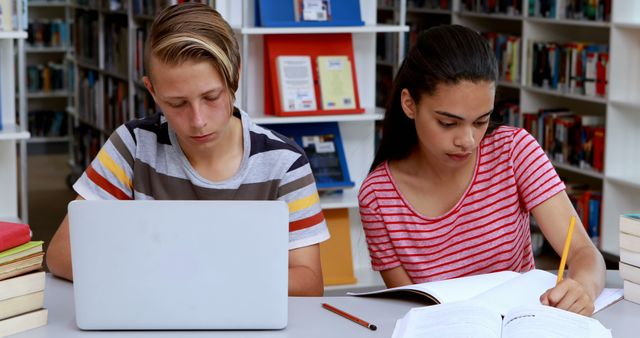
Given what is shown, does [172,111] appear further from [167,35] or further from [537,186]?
[537,186]

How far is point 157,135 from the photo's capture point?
6.75ft

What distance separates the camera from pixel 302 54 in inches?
150

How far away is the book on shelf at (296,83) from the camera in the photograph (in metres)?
3.75

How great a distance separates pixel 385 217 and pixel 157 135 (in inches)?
19.3

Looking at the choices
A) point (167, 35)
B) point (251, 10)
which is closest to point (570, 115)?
point (251, 10)

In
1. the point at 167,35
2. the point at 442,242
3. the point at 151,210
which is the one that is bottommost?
the point at 442,242

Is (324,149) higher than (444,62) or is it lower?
lower

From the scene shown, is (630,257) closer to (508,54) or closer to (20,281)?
(20,281)

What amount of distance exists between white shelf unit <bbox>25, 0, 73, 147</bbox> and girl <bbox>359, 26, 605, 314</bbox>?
20.5ft

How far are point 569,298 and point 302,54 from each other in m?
2.30

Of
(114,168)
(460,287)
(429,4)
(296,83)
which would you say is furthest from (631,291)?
(429,4)

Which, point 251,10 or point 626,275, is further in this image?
point 251,10

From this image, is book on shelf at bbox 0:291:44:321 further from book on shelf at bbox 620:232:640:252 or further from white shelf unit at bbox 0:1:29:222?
white shelf unit at bbox 0:1:29:222

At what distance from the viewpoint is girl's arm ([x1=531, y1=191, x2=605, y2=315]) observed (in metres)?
1.66
